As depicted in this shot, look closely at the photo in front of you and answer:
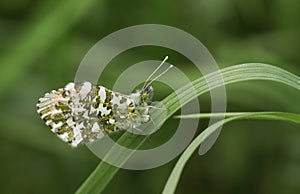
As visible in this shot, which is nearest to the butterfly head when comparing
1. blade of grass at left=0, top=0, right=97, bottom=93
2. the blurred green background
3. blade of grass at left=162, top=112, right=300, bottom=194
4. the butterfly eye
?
the butterfly eye

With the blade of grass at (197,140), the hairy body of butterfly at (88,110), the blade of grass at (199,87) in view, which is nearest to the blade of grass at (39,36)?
the hairy body of butterfly at (88,110)

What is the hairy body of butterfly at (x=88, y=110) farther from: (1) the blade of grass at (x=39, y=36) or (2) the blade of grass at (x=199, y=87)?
(1) the blade of grass at (x=39, y=36)

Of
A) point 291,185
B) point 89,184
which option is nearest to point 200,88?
point 89,184

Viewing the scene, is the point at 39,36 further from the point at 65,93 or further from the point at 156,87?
the point at 65,93

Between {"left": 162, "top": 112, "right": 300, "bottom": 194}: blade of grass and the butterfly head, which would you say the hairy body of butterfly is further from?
{"left": 162, "top": 112, "right": 300, "bottom": 194}: blade of grass

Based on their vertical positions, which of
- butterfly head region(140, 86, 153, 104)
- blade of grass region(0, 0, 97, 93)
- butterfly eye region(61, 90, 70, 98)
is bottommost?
butterfly eye region(61, 90, 70, 98)

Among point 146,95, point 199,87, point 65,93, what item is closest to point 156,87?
point 146,95
